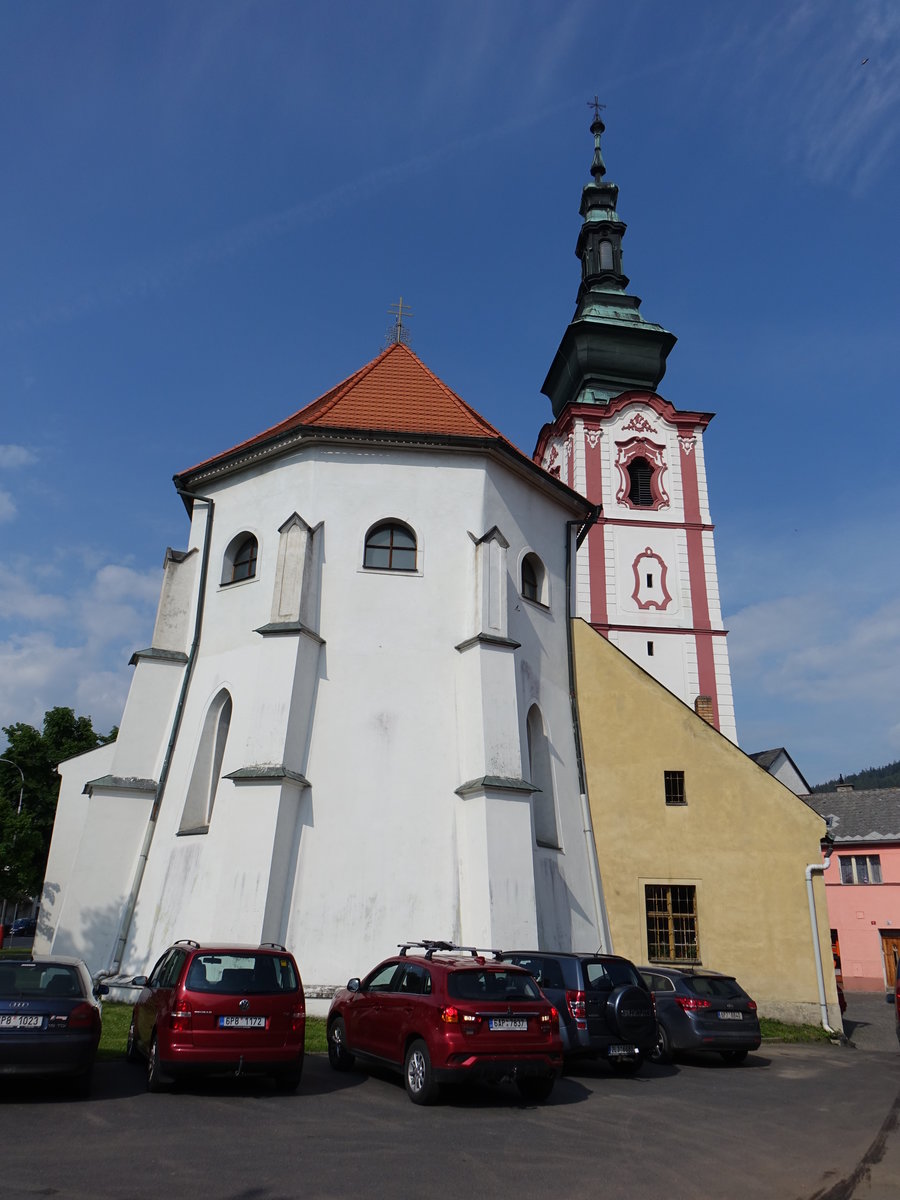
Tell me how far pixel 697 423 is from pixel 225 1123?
125ft

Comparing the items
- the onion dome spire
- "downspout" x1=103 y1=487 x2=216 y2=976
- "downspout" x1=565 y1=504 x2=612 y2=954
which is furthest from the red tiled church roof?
the onion dome spire

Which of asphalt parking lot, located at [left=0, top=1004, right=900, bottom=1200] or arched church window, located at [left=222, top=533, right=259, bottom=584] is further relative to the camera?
arched church window, located at [left=222, top=533, right=259, bottom=584]

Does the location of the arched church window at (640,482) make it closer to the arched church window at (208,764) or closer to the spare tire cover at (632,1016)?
the arched church window at (208,764)

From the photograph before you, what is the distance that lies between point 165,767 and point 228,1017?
920 cm

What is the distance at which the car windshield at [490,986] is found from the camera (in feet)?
30.2

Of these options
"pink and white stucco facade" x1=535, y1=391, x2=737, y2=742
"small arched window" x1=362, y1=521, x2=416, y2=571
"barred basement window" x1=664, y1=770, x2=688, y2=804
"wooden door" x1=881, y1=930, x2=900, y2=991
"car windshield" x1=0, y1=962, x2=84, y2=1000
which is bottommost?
"car windshield" x1=0, y1=962, x2=84, y2=1000

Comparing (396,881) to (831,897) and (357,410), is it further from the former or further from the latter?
(831,897)

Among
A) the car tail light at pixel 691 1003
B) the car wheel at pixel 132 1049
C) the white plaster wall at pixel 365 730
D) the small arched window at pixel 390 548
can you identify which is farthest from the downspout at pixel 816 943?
the car wheel at pixel 132 1049

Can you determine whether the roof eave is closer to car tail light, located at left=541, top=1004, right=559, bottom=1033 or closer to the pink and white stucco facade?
car tail light, located at left=541, top=1004, right=559, bottom=1033

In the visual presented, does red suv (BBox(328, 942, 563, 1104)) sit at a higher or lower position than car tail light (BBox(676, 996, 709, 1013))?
lower

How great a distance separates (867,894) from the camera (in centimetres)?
3975

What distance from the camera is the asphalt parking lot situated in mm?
6398

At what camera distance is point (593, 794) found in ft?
65.5

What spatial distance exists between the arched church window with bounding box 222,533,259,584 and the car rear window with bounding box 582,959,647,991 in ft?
32.7
